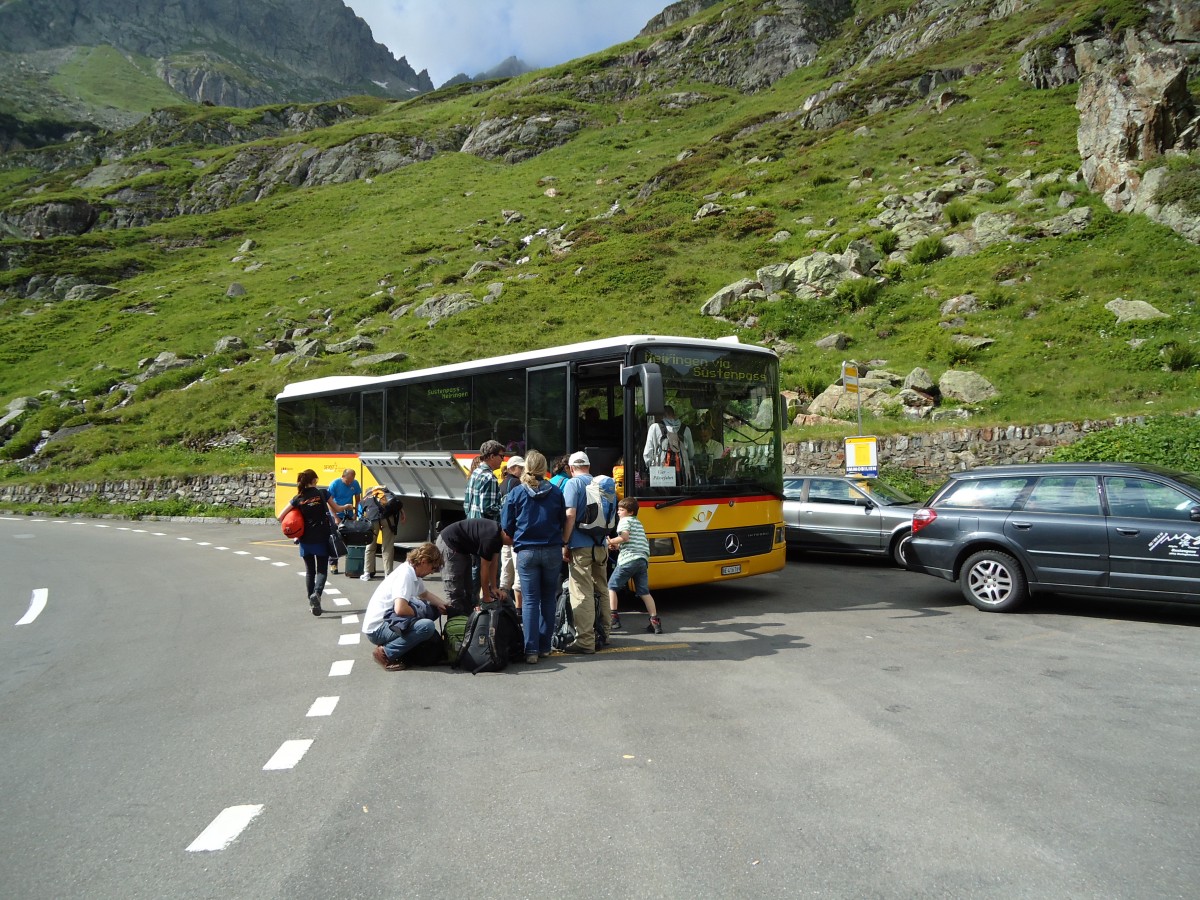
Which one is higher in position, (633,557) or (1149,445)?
(1149,445)

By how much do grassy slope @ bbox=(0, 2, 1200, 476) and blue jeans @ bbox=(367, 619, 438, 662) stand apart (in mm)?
15815

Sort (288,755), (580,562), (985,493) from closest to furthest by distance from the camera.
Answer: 1. (288,755)
2. (580,562)
3. (985,493)

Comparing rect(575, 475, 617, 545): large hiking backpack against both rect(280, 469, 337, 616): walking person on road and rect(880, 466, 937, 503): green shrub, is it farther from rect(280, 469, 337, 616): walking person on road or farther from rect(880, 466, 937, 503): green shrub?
rect(880, 466, 937, 503): green shrub

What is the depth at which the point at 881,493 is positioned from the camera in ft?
47.4

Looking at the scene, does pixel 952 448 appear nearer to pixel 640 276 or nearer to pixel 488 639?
pixel 488 639

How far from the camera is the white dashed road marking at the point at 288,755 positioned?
15.5 feet

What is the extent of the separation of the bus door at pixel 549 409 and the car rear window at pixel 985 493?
5016 mm

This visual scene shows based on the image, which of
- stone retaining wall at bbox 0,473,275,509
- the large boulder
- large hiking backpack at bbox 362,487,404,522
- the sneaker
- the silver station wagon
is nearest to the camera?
the sneaker

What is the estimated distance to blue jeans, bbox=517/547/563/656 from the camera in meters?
7.33

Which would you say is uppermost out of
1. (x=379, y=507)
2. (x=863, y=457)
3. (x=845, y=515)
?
(x=863, y=457)

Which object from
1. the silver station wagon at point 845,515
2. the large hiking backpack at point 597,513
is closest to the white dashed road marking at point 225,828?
the large hiking backpack at point 597,513

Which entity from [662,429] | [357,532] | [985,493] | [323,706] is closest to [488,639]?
[323,706]

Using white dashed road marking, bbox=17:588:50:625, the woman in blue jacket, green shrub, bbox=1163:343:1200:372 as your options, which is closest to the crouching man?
the woman in blue jacket

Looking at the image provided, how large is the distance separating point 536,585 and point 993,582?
232 inches
